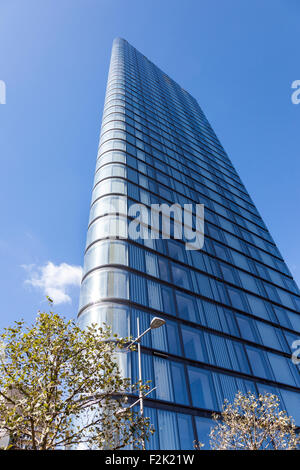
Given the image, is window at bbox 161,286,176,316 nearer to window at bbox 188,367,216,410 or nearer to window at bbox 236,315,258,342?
window at bbox 188,367,216,410

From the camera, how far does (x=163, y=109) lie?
1972 inches

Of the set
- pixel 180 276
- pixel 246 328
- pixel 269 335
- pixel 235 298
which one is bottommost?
pixel 246 328

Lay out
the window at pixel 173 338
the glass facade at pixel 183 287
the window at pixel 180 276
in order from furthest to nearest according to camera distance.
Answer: the window at pixel 180 276 → the window at pixel 173 338 → the glass facade at pixel 183 287

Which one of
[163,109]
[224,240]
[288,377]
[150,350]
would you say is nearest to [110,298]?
[150,350]

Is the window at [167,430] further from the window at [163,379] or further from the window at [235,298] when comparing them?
the window at [235,298]

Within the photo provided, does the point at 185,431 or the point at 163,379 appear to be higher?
the point at 163,379

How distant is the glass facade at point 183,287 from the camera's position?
16.4 meters

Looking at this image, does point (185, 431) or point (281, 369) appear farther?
point (281, 369)

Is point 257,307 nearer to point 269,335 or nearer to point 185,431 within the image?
point 269,335

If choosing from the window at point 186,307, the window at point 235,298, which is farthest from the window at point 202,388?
the window at point 235,298

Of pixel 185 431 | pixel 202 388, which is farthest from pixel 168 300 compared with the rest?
pixel 185 431

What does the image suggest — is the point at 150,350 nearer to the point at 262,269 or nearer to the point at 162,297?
the point at 162,297

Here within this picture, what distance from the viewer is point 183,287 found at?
22.0m

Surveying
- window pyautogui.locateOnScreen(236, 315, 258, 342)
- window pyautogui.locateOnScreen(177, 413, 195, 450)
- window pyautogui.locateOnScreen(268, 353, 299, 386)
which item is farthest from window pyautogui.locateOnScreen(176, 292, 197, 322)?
window pyautogui.locateOnScreen(268, 353, 299, 386)
